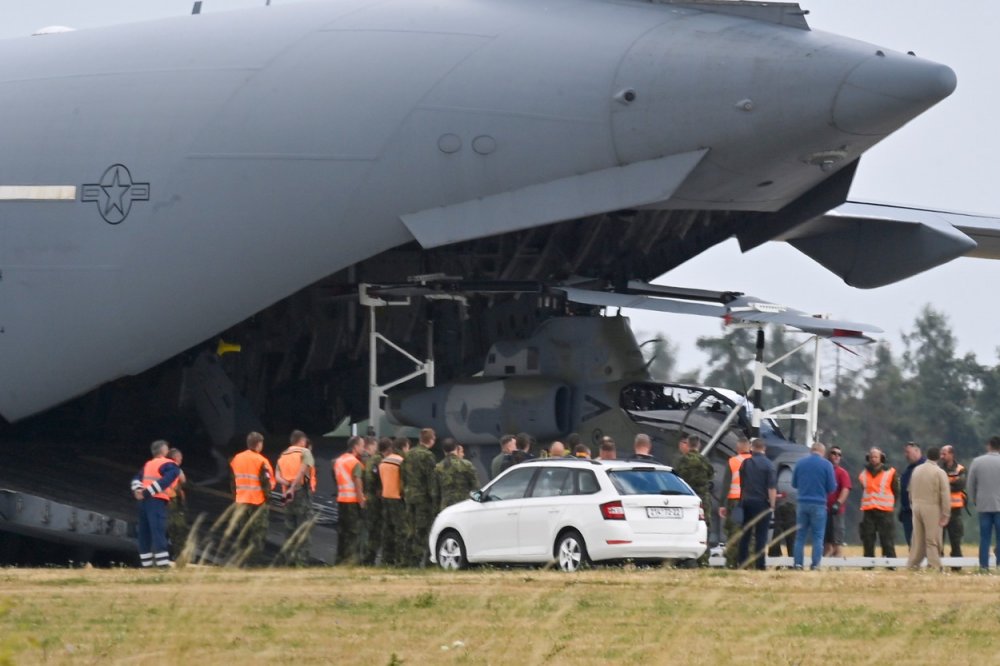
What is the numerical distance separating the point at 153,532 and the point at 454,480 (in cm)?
378

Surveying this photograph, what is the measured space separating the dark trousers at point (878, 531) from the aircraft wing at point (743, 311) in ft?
7.92

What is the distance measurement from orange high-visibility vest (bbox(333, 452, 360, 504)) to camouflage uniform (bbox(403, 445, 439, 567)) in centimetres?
78

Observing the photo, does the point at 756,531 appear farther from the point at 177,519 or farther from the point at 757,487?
the point at 177,519

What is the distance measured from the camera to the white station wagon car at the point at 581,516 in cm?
1814

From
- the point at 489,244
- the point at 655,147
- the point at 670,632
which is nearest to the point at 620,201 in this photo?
the point at 655,147

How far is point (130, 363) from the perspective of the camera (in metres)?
24.0

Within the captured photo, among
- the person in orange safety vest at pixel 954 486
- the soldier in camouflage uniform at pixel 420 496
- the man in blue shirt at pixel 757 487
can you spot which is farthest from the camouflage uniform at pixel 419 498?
the person in orange safety vest at pixel 954 486

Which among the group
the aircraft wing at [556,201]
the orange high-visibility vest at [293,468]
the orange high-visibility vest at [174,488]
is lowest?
the orange high-visibility vest at [174,488]

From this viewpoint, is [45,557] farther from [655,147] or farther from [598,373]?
[655,147]

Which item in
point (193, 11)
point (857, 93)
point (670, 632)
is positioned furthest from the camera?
point (193, 11)

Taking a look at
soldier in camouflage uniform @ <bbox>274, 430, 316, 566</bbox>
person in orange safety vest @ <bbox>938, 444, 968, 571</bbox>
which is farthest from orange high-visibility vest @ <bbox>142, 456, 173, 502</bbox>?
person in orange safety vest @ <bbox>938, 444, 968, 571</bbox>

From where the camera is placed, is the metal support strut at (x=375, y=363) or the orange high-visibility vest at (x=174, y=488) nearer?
the orange high-visibility vest at (x=174, y=488)

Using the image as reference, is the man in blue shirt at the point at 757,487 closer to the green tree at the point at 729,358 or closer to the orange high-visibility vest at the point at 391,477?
the orange high-visibility vest at the point at 391,477

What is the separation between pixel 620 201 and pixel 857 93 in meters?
3.34
